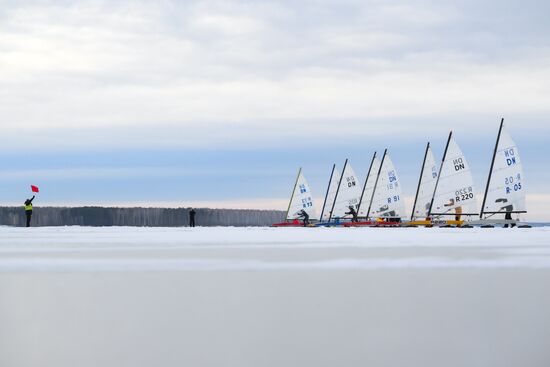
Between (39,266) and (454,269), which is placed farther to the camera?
(39,266)

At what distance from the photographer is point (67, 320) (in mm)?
10219

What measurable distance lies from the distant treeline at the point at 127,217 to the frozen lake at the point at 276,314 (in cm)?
6051

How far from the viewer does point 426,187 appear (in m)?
74.3

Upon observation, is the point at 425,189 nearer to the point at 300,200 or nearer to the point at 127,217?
the point at 300,200

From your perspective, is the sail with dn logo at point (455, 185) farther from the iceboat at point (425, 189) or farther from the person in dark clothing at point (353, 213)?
the person in dark clothing at point (353, 213)

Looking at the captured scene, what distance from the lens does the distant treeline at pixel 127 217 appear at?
77.2m

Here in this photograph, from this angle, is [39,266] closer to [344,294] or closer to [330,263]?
[330,263]

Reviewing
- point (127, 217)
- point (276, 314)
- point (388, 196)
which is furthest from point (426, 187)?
point (276, 314)

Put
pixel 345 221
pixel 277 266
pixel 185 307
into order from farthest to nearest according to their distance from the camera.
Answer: pixel 345 221
pixel 277 266
pixel 185 307

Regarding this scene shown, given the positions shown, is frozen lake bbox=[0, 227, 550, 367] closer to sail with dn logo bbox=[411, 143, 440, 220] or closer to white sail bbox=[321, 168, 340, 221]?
sail with dn logo bbox=[411, 143, 440, 220]

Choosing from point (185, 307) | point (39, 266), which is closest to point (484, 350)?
point (185, 307)

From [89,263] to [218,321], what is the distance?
373 inches

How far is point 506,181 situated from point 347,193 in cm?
2702

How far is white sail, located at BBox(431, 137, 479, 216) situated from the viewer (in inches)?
2667
